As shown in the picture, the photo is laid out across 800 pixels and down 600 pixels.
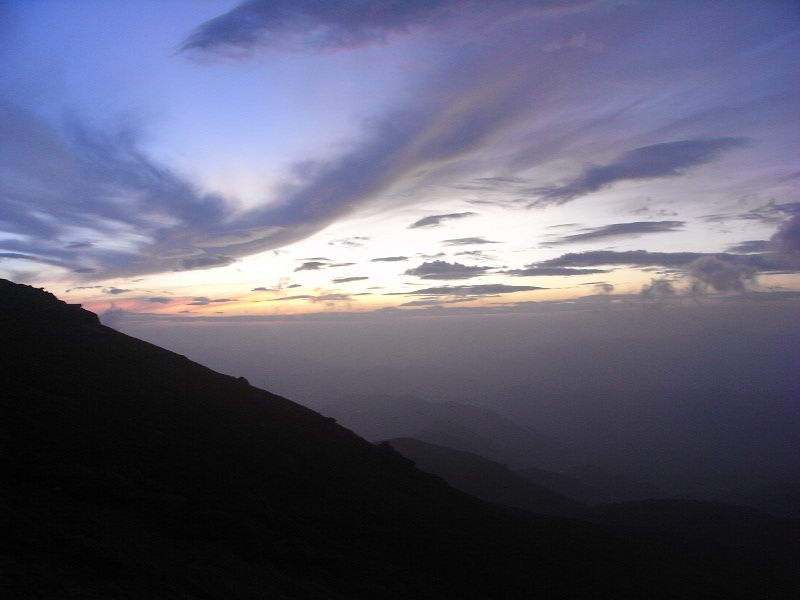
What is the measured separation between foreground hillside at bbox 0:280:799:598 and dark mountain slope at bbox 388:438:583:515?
35.0 m

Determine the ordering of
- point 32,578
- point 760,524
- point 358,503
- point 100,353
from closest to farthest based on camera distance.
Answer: point 32,578 → point 358,503 → point 100,353 → point 760,524

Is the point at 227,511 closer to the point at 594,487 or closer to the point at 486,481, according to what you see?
the point at 486,481

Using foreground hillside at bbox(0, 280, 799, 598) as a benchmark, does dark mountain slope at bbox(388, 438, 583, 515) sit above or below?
below

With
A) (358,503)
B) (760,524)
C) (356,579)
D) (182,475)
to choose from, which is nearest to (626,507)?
(760,524)

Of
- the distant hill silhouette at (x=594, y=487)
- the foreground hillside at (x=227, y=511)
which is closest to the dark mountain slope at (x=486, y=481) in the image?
the foreground hillside at (x=227, y=511)

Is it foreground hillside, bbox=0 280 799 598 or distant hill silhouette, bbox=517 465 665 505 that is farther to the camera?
distant hill silhouette, bbox=517 465 665 505

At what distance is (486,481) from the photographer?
9369cm

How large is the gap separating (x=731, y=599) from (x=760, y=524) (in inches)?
2037

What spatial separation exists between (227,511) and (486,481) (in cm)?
7551

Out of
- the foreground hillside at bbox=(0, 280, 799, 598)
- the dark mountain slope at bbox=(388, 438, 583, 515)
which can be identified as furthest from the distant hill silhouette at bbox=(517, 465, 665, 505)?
the foreground hillside at bbox=(0, 280, 799, 598)

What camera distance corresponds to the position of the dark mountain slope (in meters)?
87.4

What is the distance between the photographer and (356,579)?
25.5 m

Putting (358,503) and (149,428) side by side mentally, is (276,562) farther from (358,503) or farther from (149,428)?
(149,428)

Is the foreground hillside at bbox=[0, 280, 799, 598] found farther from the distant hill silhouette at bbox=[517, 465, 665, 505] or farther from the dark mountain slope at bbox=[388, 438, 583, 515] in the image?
the distant hill silhouette at bbox=[517, 465, 665, 505]
